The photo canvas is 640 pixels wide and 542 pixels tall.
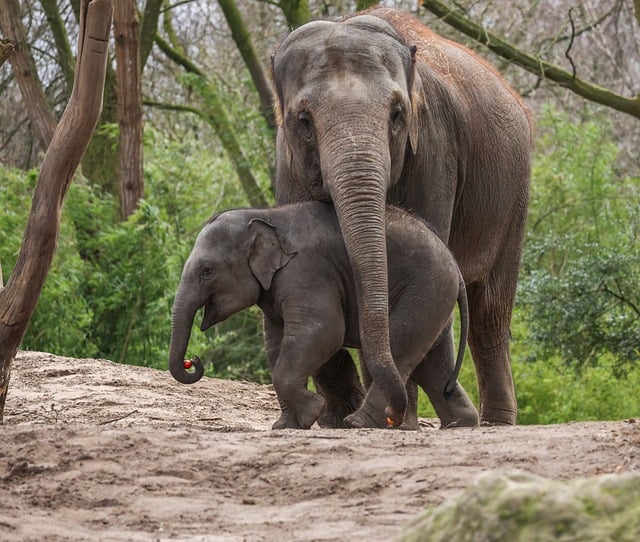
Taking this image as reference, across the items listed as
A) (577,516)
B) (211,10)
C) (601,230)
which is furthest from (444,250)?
(211,10)

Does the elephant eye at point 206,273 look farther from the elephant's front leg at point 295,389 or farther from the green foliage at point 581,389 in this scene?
the green foliage at point 581,389

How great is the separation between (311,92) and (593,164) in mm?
10688

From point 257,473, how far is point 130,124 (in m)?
9.92

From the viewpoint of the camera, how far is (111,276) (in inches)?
560

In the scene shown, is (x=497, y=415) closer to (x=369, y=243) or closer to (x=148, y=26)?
(x=369, y=243)

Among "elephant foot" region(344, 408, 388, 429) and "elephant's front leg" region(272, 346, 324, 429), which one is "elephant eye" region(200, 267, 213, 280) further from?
"elephant foot" region(344, 408, 388, 429)

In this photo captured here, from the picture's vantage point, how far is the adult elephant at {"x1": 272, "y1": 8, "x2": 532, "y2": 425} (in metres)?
7.82

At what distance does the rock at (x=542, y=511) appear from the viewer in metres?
3.51

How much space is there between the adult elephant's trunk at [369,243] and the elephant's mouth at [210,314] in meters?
0.96

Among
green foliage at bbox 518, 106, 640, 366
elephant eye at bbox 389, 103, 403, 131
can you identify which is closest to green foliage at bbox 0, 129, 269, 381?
green foliage at bbox 518, 106, 640, 366

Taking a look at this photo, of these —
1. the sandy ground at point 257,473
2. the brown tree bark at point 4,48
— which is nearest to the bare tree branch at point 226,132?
the brown tree bark at point 4,48

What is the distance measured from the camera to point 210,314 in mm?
8344

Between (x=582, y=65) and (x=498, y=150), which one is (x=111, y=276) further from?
(x=582, y=65)

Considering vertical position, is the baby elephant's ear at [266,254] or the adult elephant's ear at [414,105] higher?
the adult elephant's ear at [414,105]
